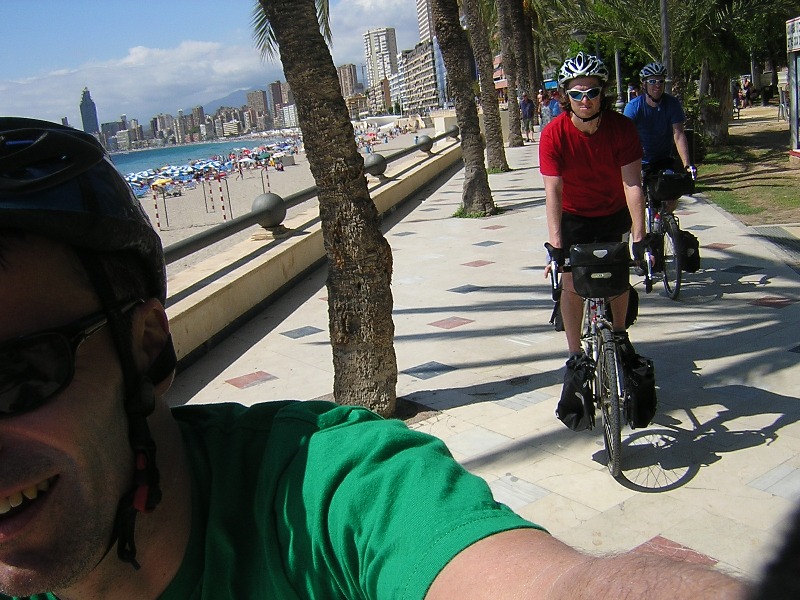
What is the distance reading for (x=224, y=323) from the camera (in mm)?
7777

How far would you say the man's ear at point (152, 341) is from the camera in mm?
1546

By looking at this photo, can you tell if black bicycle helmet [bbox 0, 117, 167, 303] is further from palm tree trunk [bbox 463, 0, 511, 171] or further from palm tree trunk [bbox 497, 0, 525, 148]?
palm tree trunk [bbox 497, 0, 525, 148]

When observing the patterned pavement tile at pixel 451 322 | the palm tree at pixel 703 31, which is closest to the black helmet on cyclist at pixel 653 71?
the patterned pavement tile at pixel 451 322

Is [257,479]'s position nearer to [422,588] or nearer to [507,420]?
[422,588]

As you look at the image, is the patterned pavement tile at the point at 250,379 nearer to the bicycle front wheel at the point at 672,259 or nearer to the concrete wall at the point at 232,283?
the concrete wall at the point at 232,283

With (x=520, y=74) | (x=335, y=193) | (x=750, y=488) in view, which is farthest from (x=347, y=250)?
(x=520, y=74)

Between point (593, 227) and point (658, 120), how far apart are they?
3156 mm

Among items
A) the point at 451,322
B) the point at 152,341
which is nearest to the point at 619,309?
the point at 451,322

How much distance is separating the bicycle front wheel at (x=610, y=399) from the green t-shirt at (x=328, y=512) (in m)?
2.89

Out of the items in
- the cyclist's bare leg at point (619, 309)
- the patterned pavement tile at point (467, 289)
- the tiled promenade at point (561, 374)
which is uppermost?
the cyclist's bare leg at point (619, 309)

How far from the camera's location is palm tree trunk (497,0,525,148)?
2192 cm

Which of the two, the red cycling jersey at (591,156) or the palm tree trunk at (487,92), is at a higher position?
the palm tree trunk at (487,92)

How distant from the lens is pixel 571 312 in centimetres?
473

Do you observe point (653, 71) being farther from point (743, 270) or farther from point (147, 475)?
point (147, 475)
